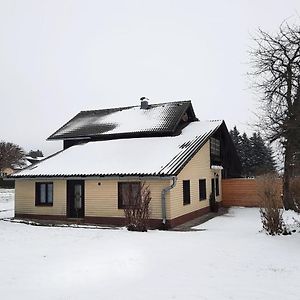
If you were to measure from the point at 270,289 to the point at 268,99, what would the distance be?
16340 millimetres

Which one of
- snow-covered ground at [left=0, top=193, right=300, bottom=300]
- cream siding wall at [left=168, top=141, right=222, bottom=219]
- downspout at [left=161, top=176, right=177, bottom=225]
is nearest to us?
snow-covered ground at [left=0, top=193, right=300, bottom=300]

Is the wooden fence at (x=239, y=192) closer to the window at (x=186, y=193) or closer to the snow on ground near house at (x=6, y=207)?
the window at (x=186, y=193)

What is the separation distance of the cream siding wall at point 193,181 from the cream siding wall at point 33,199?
19.2 feet

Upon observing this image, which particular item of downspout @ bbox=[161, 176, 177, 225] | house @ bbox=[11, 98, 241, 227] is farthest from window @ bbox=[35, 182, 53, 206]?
downspout @ bbox=[161, 176, 177, 225]

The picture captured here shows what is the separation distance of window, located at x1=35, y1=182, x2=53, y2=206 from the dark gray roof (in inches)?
208

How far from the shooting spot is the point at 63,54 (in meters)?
36.4

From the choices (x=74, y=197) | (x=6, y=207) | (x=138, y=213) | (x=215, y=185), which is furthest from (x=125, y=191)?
(x=6, y=207)

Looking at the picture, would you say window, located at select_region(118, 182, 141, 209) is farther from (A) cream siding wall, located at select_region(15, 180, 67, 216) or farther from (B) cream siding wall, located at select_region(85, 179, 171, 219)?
(A) cream siding wall, located at select_region(15, 180, 67, 216)

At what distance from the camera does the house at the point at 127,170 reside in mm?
16141

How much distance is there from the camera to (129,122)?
23656mm

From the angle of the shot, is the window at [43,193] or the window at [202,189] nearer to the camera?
→ the window at [43,193]

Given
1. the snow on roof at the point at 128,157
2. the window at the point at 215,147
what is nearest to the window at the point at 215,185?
the window at the point at 215,147

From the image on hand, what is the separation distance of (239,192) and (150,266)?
18006 millimetres

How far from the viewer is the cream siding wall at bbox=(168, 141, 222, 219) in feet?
53.4
